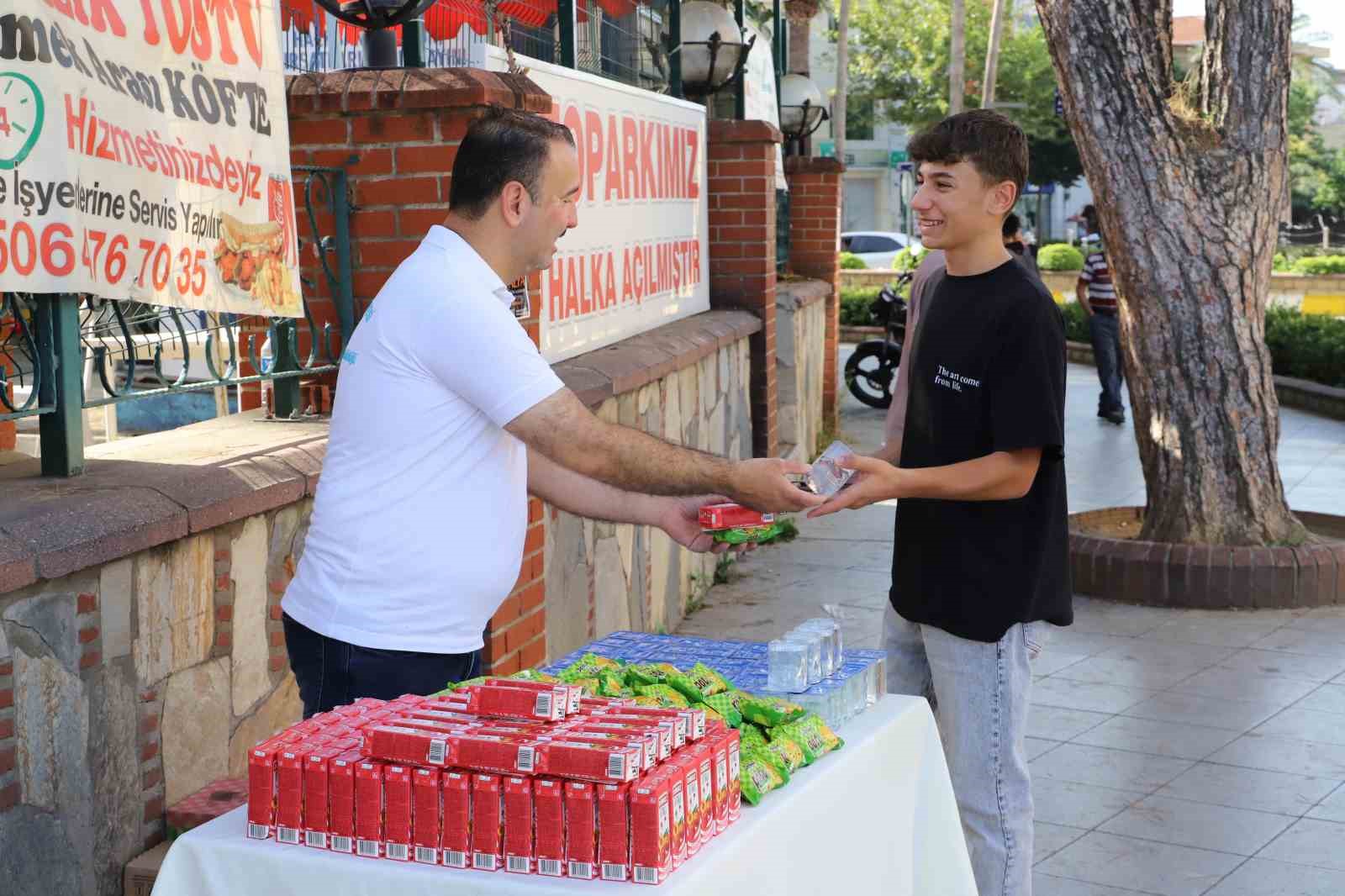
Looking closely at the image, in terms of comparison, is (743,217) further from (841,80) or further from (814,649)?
(841,80)

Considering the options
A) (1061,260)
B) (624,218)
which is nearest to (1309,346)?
(624,218)

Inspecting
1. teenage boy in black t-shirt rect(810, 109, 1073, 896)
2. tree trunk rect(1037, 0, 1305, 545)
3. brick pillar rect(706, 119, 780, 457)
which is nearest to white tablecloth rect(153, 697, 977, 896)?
teenage boy in black t-shirt rect(810, 109, 1073, 896)

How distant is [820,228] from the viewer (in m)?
14.8

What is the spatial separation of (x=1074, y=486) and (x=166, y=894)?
9.99 metres

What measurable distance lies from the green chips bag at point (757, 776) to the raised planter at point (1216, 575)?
5.71m

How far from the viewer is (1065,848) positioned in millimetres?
5098

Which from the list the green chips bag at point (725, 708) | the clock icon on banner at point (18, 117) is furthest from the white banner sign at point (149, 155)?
the green chips bag at point (725, 708)

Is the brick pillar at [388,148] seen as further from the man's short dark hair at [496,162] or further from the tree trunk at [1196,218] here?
the tree trunk at [1196,218]

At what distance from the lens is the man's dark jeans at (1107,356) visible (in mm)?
14719

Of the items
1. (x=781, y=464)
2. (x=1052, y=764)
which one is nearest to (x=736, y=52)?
(x=1052, y=764)

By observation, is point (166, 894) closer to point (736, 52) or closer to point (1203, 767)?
point (1203, 767)

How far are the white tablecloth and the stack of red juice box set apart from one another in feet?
0.11

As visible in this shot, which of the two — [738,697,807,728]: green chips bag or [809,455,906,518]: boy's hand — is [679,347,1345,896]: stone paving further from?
[738,697,807,728]: green chips bag

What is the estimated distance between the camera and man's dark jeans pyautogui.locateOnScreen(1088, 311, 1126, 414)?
48.3ft
